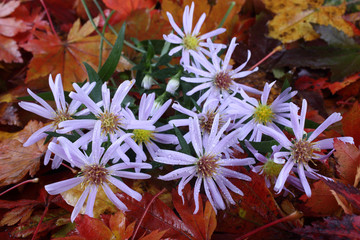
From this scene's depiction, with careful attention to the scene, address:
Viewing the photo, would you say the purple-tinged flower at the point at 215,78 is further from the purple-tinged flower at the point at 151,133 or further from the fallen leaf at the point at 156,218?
the fallen leaf at the point at 156,218

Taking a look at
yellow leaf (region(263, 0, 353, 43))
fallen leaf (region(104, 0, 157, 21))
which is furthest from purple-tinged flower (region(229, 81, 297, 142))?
fallen leaf (region(104, 0, 157, 21))

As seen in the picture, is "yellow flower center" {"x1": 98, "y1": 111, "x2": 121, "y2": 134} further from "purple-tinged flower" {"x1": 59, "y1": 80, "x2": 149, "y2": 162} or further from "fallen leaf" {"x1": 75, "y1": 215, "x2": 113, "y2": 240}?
"fallen leaf" {"x1": 75, "y1": 215, "x2": 113, "y2": 240}

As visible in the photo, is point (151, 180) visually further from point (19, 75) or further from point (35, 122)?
point (19, 75)

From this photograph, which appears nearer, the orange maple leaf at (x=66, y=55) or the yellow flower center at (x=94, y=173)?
the yellow flower center at (x=94, y=173)

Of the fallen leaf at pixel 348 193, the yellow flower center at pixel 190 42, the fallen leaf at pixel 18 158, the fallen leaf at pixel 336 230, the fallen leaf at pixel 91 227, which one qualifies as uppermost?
the yellow flower center at pixel 190 42

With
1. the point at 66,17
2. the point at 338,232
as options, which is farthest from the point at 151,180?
the point at 66,17

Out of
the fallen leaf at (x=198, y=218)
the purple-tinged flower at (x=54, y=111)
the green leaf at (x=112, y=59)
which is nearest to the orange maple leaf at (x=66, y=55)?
the green leaf at (x=112, y=59)

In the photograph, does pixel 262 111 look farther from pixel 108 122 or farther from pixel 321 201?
pixel 108 122
